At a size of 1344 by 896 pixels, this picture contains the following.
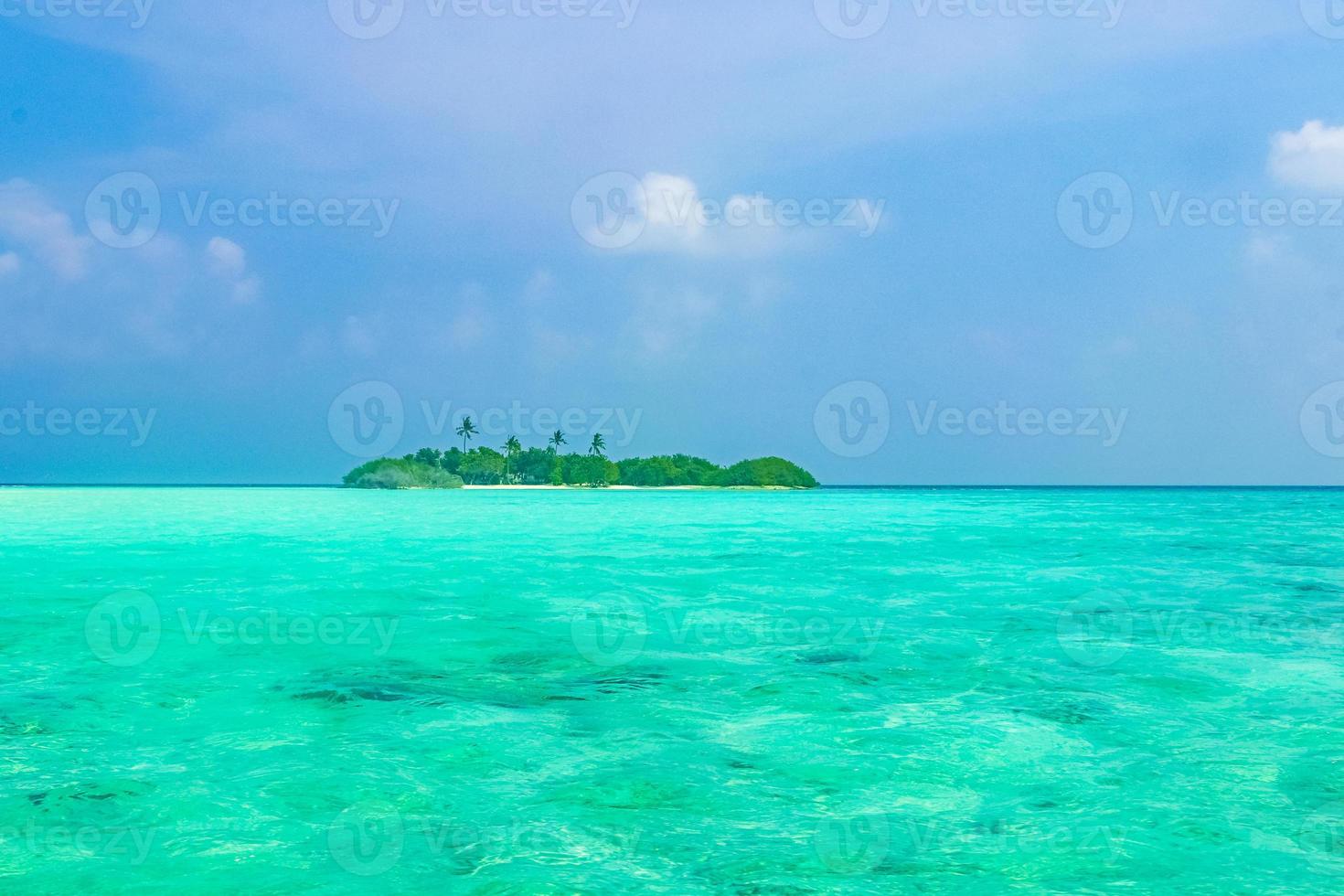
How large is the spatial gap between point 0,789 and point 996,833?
7.20m

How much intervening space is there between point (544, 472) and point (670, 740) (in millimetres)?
163477

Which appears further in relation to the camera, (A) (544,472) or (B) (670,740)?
(A) (544,472)

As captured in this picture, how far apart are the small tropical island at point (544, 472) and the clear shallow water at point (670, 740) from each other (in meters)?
139

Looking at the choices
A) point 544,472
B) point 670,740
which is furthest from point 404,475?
point 670,740

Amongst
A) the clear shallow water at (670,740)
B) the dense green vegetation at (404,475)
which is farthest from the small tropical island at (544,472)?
the clear shallow water at (670,740)

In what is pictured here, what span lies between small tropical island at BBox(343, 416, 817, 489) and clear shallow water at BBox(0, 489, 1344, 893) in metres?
139

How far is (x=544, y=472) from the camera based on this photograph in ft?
558

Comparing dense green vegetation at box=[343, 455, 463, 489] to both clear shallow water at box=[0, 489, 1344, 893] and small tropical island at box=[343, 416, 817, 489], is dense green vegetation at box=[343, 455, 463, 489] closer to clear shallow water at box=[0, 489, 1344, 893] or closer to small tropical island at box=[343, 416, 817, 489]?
small tropical island at box=[343, 416, 817, 489]

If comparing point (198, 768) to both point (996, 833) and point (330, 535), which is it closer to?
point (996, 833)

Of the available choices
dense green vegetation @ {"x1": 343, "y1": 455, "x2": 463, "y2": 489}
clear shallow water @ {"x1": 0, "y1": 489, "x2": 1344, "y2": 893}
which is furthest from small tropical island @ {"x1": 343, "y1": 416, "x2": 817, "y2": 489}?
clear shallow water @ {"x1": 0, "y1": 489, "x2": 1344, "y2": 893}

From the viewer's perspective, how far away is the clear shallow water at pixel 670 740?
5.67 metres

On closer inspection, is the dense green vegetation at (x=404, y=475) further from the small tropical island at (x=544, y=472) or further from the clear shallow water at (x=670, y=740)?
the clear shallow water at (x=670, y=740)

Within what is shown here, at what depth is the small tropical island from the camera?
513 ft

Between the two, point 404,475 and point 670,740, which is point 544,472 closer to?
point 404,475
